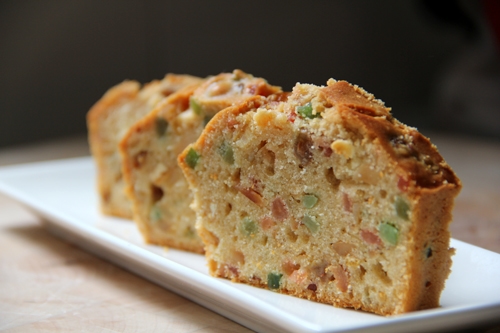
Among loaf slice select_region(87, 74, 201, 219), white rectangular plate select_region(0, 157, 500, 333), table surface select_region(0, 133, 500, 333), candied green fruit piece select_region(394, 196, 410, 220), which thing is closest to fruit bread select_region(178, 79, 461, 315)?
candied green fruit piece select_region(394, 196, 410, 220)

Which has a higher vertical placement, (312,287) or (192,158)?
(192,158)

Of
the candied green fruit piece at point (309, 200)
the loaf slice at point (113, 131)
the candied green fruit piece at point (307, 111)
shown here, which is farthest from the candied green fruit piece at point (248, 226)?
the loaf slice at point (113, 131)

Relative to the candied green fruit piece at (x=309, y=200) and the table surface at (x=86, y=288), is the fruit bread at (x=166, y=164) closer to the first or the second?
the table surface at (x=86, y=288)

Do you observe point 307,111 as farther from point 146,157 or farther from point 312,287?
point 146,157

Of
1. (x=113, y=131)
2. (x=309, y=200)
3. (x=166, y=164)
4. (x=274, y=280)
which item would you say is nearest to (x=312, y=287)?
(x=274, y=280)

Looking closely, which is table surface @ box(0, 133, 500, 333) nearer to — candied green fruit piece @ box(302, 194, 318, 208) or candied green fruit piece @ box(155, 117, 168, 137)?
candied green fruit piece @ box(302, 194, 318, 208)

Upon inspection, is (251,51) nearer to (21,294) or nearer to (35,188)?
(35,188)

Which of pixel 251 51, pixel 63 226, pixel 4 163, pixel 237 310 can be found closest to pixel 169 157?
pixel 63 226
